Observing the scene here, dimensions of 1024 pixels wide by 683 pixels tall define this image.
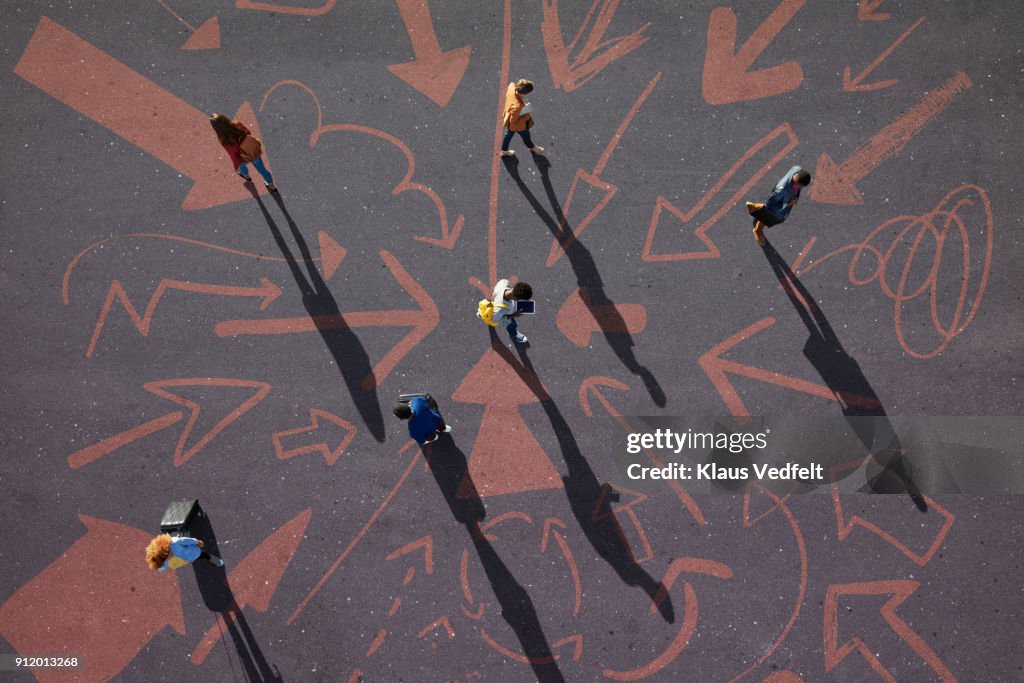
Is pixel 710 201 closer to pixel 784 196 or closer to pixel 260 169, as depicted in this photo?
pixel 784 196


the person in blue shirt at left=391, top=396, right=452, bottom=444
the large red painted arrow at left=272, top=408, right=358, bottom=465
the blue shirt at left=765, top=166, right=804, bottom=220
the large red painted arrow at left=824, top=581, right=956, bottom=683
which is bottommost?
the large red painted arrow at left=824, top=581, right=956, bottom=683

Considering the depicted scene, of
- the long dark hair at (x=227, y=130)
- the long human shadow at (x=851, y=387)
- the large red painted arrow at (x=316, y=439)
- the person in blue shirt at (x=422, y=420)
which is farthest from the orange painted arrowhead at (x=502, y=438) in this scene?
the long dark hair at (x=227, y=130)

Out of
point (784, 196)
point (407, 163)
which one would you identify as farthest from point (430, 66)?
point (784, 196)

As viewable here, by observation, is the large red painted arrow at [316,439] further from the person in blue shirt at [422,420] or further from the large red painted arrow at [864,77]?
the large red painted arrow at [864,77]

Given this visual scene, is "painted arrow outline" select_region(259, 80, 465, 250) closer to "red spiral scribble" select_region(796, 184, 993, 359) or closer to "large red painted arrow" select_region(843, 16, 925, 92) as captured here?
"red spiral scribble" select_region(796, 184, 993, 359)

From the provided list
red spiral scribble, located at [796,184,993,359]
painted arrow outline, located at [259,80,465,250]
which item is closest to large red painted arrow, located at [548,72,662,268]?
painted arrow outline, located at [259,80,465,250]

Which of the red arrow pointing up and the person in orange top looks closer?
the person in orange top
